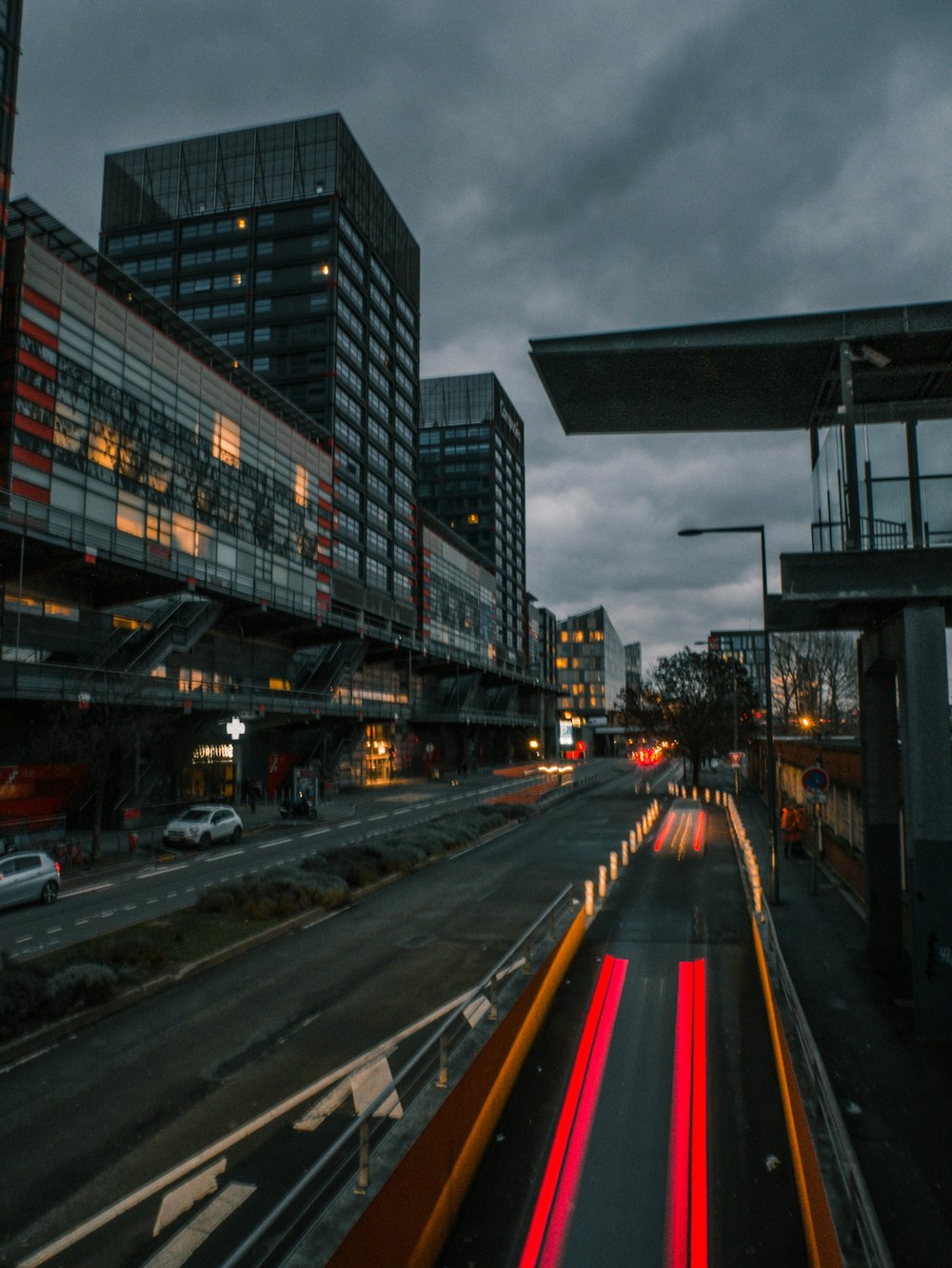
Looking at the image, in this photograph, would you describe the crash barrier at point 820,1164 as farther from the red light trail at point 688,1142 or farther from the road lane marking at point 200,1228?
the road lane marking at point 200,1228

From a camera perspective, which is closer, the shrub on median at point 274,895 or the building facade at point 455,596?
the shrub on median at point 274,895

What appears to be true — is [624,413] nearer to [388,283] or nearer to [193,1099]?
[193,1099]

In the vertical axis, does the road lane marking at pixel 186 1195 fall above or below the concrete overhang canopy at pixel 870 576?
below

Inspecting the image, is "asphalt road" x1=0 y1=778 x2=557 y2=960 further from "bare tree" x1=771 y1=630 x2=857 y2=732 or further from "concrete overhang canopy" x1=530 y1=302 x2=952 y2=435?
"bare tree" x1=771 y1=630 x2=857 y2=732

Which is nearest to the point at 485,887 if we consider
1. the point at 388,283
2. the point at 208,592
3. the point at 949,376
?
the point at 949,376

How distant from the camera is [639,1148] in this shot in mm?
7820

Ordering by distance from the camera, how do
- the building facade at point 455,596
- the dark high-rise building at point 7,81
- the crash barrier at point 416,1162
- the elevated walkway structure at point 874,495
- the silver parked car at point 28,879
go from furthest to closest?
the building facade at point 455,596, the dark high-rise building at point 7,81, the silver parked car at point 28,879, the elevated walkway structure at point 874,495, the crash barrier at point 416,1162

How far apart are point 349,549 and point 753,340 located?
68.8 meters

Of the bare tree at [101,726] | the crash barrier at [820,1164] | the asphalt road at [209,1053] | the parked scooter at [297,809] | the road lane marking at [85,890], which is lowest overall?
the road lane marking at [85,890]

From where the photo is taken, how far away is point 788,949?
1505 centimetres

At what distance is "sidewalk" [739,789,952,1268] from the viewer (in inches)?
267

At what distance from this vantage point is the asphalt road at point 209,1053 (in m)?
7.38

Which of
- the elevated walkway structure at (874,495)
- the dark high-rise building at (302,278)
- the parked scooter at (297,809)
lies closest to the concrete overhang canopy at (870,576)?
the elevated walkway structure at (874,495)

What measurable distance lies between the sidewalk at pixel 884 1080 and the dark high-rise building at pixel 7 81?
48.7 metres
